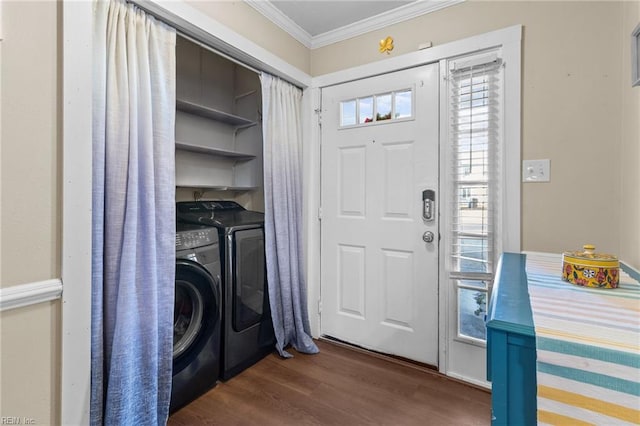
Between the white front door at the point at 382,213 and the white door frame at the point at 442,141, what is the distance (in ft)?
0.18

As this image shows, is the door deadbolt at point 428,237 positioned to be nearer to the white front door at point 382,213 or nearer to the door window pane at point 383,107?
the white front door at point 382,213

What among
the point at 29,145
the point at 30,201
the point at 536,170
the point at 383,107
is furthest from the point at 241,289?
the point at 536,170

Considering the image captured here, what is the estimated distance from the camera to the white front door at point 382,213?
198 cm

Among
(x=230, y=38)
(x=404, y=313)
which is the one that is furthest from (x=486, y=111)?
(x=230, y=38)

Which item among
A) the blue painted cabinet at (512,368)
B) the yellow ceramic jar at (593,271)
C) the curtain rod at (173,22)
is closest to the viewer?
the blue painted cabinet at (512,368)

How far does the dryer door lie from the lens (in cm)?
189

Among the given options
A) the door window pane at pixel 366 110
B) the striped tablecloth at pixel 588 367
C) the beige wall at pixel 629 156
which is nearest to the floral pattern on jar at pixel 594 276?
the striped tablecloth at pixel 588 367

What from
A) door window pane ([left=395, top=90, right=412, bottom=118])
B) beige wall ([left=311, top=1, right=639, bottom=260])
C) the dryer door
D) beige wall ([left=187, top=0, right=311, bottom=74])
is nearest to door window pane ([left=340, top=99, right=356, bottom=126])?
door window pane ([left=395, top=90, right=412, bottom=118])

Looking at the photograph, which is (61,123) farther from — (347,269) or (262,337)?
(347,269)

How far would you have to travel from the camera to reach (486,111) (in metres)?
1.76

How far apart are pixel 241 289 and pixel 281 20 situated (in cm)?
191

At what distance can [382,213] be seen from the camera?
7.07 feet

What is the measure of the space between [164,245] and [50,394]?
0.65 m

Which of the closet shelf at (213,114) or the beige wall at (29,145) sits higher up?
the closet shelf at (213,114)
